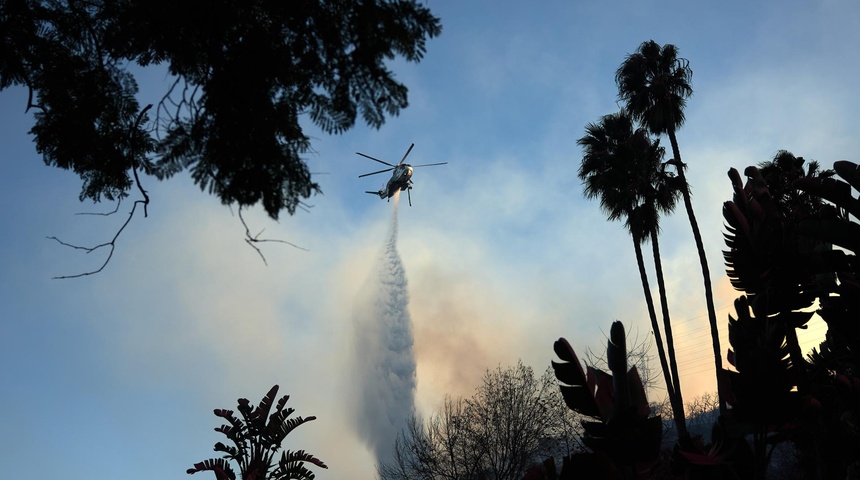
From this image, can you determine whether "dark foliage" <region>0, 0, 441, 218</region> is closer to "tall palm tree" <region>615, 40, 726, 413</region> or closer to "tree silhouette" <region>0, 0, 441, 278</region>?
"tree silhouette" <region>0, 0, 441, 278</region>

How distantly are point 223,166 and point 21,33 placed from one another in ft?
5.03

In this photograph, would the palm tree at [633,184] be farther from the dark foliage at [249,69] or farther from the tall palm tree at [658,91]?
the dark foliage at [249,69]

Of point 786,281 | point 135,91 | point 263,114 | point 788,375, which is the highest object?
point 786,281

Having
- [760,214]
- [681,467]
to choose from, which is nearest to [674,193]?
[760,214]

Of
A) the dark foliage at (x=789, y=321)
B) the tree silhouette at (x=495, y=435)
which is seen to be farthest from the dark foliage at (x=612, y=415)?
the tree silhouette at (x=495, y=435)

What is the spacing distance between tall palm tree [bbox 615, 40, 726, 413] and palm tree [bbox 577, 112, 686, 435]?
0.59m

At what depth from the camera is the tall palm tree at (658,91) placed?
2566 cm

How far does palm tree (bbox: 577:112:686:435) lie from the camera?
25.2m

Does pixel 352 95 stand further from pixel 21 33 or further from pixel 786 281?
pixel 786 281

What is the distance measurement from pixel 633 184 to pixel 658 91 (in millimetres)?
4172

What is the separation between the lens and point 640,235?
2525 cm

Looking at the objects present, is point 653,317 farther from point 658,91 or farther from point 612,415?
point 612,415

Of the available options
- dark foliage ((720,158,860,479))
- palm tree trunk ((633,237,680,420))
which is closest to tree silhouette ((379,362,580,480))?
palm tree trunk ((633,237,680,420))

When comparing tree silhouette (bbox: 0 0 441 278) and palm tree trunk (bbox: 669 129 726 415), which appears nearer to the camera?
tree silhouette (bbox: 0 0 441 278)
